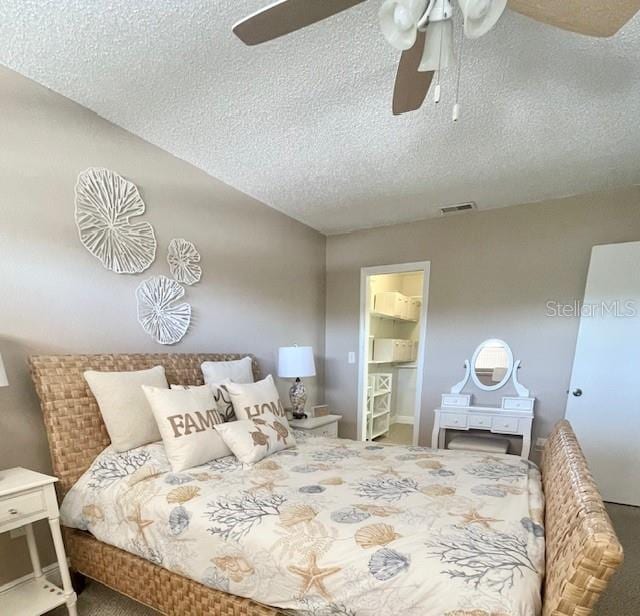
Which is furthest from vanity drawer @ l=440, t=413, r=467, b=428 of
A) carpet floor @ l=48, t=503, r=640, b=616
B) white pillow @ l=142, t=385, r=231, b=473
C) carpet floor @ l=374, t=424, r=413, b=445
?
white pillow @ l=142, t=385, r=231, b=473

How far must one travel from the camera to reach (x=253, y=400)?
214 cm

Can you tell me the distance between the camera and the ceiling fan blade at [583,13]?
1.01 m

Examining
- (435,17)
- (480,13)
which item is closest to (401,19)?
(435,17)

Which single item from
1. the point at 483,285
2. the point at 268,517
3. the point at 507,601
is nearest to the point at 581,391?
the point at 483,285

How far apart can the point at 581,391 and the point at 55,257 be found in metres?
3.86

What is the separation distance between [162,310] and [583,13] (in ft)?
8.01

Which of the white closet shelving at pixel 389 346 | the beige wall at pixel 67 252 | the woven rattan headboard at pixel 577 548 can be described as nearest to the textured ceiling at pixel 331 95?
the beige wall at pixel 67 252

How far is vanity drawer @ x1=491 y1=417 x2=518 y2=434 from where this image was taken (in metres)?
3.05

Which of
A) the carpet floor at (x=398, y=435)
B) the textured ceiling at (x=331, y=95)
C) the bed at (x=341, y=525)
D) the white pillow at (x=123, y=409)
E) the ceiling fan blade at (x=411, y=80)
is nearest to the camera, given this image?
the bed at (x=341, y=525)

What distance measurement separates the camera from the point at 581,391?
292 centimetres

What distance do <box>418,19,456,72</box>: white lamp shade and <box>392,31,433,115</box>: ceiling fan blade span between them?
1.8 inches

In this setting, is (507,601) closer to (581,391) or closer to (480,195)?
(581,391)

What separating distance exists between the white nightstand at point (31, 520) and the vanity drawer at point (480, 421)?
2956mm
